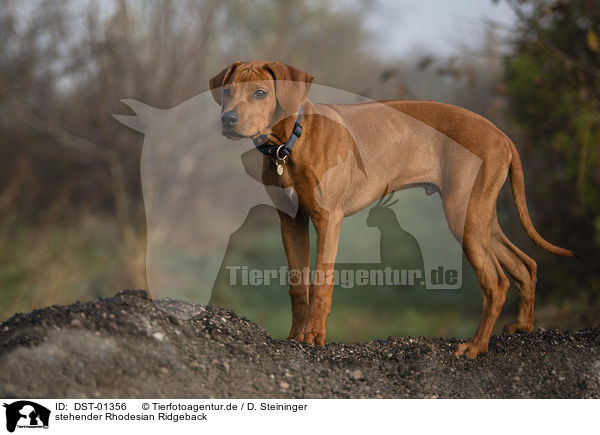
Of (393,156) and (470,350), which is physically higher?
(393,156)

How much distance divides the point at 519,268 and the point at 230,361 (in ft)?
7.49

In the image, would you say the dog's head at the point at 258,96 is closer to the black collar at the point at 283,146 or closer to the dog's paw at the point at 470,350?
the black collar at the point at 283,146

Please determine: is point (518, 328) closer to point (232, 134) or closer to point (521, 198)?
point (521, 198)

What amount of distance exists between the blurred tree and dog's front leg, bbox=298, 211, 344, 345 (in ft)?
14.2

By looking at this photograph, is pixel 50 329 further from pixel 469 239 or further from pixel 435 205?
pixel 435 205

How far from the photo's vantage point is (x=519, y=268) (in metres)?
4.33

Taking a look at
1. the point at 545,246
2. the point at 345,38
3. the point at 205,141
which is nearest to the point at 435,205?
the point at 345,38

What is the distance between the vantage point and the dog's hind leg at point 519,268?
14.1 ft

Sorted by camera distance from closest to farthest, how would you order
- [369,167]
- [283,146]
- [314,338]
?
[283,146], [314,338], [369,167]

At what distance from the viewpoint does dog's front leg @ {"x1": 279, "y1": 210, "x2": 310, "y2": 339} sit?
4.22 metres

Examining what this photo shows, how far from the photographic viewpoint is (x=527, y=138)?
8.23 meters
